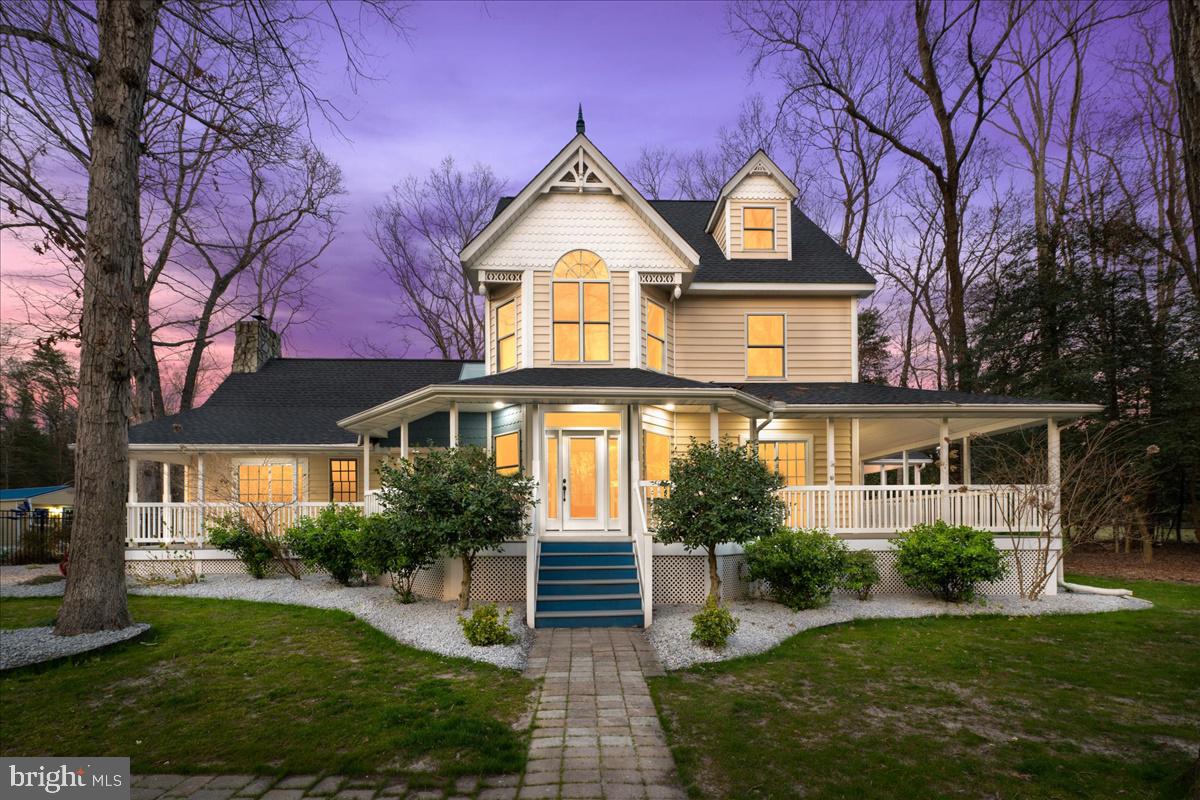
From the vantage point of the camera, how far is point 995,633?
9164 mm

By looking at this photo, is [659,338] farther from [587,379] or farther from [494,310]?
[494,310]

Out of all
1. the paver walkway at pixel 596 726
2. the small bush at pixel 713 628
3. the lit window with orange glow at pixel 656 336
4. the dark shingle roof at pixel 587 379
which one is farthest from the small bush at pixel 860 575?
the lit window with orange glow at pixel 656 336

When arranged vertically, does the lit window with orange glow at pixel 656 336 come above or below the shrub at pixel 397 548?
above

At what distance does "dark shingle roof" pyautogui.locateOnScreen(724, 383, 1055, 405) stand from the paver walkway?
662 cm

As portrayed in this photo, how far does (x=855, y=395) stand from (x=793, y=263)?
406 cm

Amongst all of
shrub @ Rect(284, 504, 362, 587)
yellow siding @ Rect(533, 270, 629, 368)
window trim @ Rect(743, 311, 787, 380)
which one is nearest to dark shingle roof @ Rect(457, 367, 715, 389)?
yellow siding @ Rect(533, 270, 629, 368)

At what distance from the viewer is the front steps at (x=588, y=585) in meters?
9.38

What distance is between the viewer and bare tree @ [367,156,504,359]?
2966 centimetres

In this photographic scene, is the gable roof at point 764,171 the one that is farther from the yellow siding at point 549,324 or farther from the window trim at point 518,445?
the window trim at point 518,445

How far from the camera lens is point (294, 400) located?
1897 centimetres

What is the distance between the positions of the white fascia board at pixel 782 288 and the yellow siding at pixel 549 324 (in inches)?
87.3

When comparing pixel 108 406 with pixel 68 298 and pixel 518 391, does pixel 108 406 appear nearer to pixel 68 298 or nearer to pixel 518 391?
pixel 68 298

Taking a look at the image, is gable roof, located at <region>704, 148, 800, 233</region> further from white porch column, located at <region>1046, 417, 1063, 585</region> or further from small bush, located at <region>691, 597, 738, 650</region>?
small bush, located at <region>691, 597, 738, 650</region>

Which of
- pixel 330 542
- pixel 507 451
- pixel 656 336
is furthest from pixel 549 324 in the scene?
pixel 330 542
